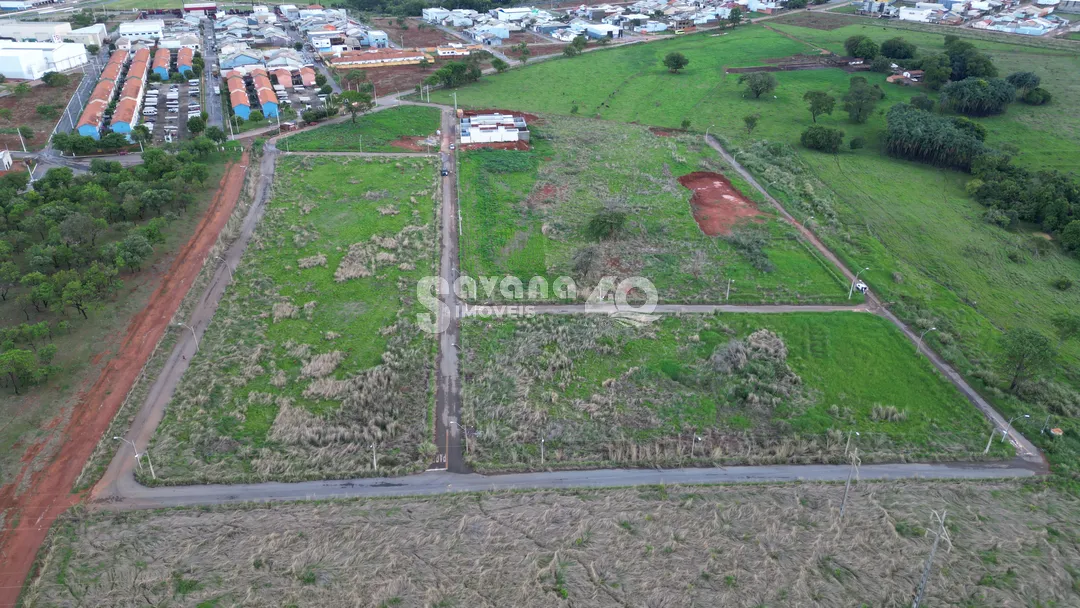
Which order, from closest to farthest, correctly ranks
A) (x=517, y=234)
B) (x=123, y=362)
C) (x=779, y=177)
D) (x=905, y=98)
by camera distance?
(x=123, y=362)
(x=517, y=234)
(x=779, y=177)
(x=905, y=98)

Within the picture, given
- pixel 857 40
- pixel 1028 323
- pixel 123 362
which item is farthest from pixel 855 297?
pixel 857 40

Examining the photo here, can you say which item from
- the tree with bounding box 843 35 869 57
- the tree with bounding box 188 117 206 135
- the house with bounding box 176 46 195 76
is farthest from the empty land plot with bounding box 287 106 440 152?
the tree with bounding box 843 35 869 57

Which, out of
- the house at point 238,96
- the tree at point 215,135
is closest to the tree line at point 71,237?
the tree at point 215,135

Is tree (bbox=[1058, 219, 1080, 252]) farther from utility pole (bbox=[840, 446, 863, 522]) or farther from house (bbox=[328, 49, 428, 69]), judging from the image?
house (bbox=[328, 49, 428, 69])

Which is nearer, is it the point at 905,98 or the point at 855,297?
the point at 855,297

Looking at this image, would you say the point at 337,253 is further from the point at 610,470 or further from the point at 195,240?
the point at 610,470

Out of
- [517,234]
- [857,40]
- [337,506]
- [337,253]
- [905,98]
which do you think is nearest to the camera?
[337,506]

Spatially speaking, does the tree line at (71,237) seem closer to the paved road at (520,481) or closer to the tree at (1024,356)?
the paved road at (520,481)

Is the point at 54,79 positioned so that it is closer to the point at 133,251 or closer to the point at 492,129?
the point at 133,251
